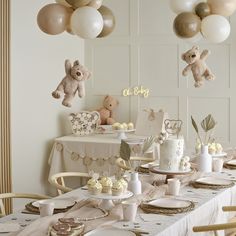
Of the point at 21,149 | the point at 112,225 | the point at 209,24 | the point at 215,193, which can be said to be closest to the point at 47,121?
the point at 21,149

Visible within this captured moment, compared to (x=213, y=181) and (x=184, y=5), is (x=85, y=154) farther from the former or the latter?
(x=213, y=181)

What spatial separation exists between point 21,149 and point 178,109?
1.89 m

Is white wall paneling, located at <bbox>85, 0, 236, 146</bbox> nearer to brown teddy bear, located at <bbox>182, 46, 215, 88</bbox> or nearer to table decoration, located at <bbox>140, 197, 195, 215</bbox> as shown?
brown teddy bear, located at <bbox>182, 46, 215, 88</bbox>

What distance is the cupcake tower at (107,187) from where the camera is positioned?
2.80 meters

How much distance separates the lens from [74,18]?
3.50 meters

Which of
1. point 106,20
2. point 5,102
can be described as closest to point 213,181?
point 106,20

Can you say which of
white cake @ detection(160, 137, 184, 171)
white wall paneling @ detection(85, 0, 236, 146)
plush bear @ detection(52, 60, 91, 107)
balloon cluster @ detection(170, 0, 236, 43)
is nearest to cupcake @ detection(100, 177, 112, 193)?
white cake @ detection(160, 137, 184, 171)

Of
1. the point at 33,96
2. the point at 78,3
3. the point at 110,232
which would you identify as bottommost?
the point at 110,232

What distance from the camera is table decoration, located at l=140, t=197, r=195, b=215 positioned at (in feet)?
9.15

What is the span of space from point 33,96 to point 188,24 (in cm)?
229

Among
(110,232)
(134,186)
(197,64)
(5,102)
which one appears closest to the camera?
(110,232)

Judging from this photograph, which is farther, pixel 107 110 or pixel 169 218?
pixel 107 110

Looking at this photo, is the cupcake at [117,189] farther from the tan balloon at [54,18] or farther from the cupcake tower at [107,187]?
the tan balloon at [54,18]

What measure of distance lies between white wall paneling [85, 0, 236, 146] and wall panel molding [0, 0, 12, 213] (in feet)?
5.36
